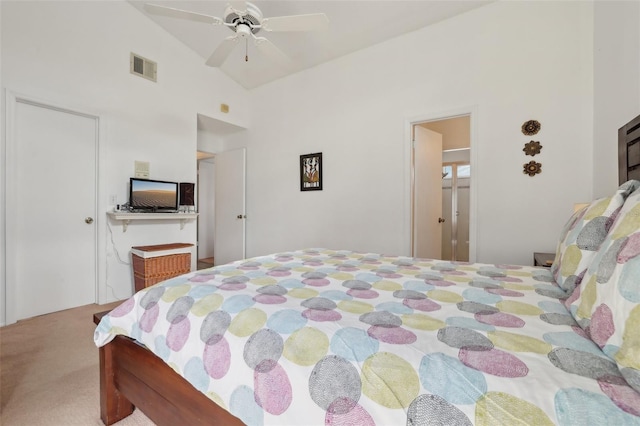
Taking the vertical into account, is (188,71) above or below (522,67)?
above

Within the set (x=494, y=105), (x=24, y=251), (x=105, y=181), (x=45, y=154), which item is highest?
(x=494, y=105)

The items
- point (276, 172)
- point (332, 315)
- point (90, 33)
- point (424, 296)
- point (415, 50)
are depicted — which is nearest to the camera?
point (332, 315)

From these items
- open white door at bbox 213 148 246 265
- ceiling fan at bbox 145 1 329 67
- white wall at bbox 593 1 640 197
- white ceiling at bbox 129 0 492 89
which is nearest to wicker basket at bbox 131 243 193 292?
open white door at bbox 213 148 246 265

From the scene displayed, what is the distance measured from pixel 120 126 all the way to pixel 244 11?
7.10 feet

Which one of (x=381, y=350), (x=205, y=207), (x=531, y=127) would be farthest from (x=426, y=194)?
(x=205, y=207)

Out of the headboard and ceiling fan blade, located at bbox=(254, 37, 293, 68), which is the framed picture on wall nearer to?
ceiling fan blade, located at bbox=(254, 37, 293, 68)

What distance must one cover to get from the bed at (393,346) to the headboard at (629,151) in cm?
76

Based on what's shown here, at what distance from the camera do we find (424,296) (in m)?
1.10

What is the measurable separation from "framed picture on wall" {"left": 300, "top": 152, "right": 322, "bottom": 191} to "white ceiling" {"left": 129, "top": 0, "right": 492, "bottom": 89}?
1.29 m

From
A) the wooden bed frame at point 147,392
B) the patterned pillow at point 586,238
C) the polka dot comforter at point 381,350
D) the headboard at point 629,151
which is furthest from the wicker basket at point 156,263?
→ the headboard at point 629,151

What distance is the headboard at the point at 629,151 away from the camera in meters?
1.62

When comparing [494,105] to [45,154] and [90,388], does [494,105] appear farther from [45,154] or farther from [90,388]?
[45,154]

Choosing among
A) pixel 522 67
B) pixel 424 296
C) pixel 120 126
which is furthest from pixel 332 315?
pixel 120 126

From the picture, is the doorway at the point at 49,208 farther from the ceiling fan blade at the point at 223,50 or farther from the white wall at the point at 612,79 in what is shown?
the white wall at the point at 612,79
